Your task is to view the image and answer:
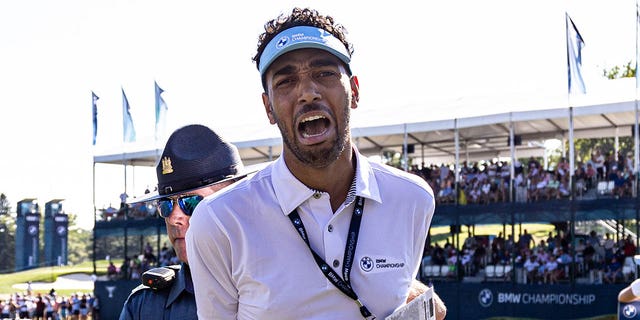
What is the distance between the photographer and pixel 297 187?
2576 millimetres

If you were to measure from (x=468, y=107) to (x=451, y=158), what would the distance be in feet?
22.1

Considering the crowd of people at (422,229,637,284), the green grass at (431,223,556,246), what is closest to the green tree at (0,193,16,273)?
the green grass at (431,223,556,246)

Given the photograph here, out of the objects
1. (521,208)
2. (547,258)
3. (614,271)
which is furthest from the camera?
(521,208)

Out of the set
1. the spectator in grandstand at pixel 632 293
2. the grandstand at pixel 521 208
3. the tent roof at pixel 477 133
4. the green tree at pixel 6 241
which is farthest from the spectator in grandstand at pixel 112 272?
the spectator in grandstand at pixel 632 293

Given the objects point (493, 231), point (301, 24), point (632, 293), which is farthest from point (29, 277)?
point (301, 24)

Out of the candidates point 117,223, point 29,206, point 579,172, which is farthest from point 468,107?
point 29,206

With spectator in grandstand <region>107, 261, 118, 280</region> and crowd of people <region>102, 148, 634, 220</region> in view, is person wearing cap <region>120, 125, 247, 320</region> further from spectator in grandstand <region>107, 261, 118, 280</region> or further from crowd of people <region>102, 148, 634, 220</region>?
spectator in grandstand <region>107, 261, 118, 280</region>

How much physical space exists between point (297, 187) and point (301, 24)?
0.45 meters

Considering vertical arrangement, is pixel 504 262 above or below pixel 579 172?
below

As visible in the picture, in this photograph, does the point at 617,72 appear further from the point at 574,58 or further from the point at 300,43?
A: the point at 300,43

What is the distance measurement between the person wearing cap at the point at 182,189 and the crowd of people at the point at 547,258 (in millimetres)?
22474

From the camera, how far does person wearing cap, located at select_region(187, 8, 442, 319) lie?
2484 millimetres

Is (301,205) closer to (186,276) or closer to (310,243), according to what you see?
(310,243)

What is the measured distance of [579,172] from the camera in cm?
2839
